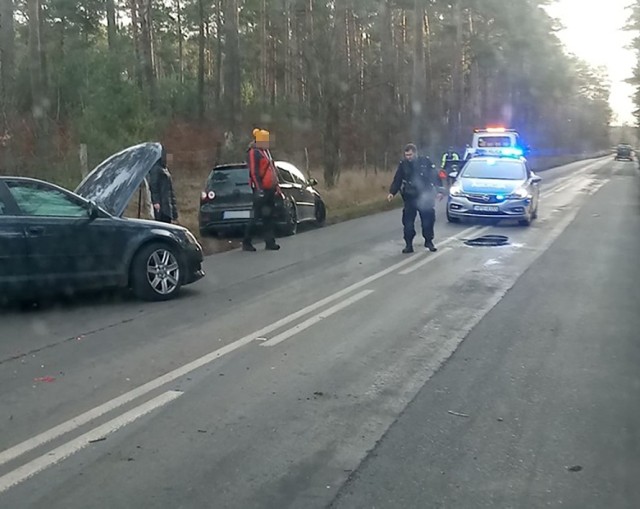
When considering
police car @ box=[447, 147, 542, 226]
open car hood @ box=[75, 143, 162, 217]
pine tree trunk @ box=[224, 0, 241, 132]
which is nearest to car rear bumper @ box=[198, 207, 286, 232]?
police car @ box=[447, 147, 542, 226]

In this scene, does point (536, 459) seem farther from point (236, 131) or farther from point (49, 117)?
point (236, 131)

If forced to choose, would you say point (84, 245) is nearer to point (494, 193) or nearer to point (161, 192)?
point (161, 192)

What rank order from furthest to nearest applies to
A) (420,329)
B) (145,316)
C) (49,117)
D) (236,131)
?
(236,131) → (49,117) → (145,316) → (420,329)

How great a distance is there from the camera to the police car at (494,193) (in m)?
18.5

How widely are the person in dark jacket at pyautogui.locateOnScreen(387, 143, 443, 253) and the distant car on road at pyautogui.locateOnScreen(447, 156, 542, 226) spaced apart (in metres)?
4.47

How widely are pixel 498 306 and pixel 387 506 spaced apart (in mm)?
5545

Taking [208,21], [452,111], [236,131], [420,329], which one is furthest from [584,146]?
[420,329]

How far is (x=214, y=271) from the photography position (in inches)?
488

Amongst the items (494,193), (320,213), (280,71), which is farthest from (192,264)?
(280,71)

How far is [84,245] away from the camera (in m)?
9.45

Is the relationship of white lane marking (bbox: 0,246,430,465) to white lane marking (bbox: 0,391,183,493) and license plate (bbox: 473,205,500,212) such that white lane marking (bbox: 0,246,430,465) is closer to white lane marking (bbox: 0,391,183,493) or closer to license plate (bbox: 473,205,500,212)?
white lane marking (bbox: 0,391,183,493)

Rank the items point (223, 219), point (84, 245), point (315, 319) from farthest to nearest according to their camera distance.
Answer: point (223, 219), point (84, 245), point (315, 319)

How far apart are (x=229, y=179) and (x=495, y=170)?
6.83 m

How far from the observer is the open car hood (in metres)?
10.4
